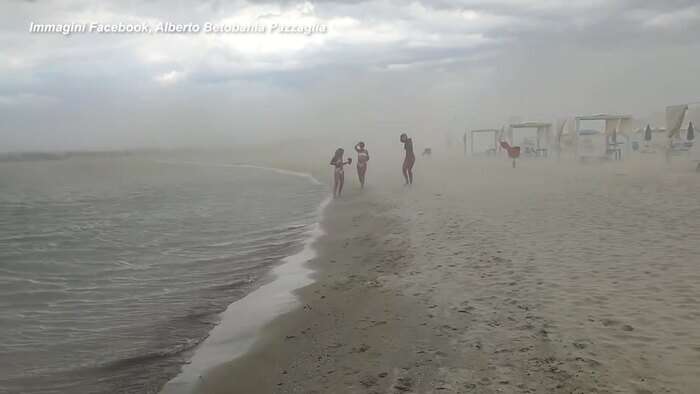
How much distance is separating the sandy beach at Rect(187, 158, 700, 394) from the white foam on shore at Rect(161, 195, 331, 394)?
0.53ft

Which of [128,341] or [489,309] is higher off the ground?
[489,309]

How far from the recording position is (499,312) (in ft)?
16.2

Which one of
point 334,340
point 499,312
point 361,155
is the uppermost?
point 361,155

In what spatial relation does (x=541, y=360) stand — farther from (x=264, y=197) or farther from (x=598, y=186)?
(x=264, y=197)

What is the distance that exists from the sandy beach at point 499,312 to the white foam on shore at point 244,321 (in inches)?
6.3

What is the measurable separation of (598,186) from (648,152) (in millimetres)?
15176

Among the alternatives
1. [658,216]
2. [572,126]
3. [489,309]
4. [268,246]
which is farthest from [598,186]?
[572,126]

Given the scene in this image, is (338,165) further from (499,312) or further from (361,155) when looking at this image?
(499,312)

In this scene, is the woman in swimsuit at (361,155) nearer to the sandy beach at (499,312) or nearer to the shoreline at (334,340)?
the sandy beach at (499,312)

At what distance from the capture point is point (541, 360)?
381 centimetres

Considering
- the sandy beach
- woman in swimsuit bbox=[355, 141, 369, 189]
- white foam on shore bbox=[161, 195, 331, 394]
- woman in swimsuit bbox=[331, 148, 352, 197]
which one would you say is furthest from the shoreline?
woman in swimsuit bbox=[355, 141, 369, 189]

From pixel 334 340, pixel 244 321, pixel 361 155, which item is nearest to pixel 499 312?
pixel 334 340

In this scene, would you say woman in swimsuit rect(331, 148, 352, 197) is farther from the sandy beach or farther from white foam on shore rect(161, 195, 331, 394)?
white foam on shore rect(161, 195, 331, 394)

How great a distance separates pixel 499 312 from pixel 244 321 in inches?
106
